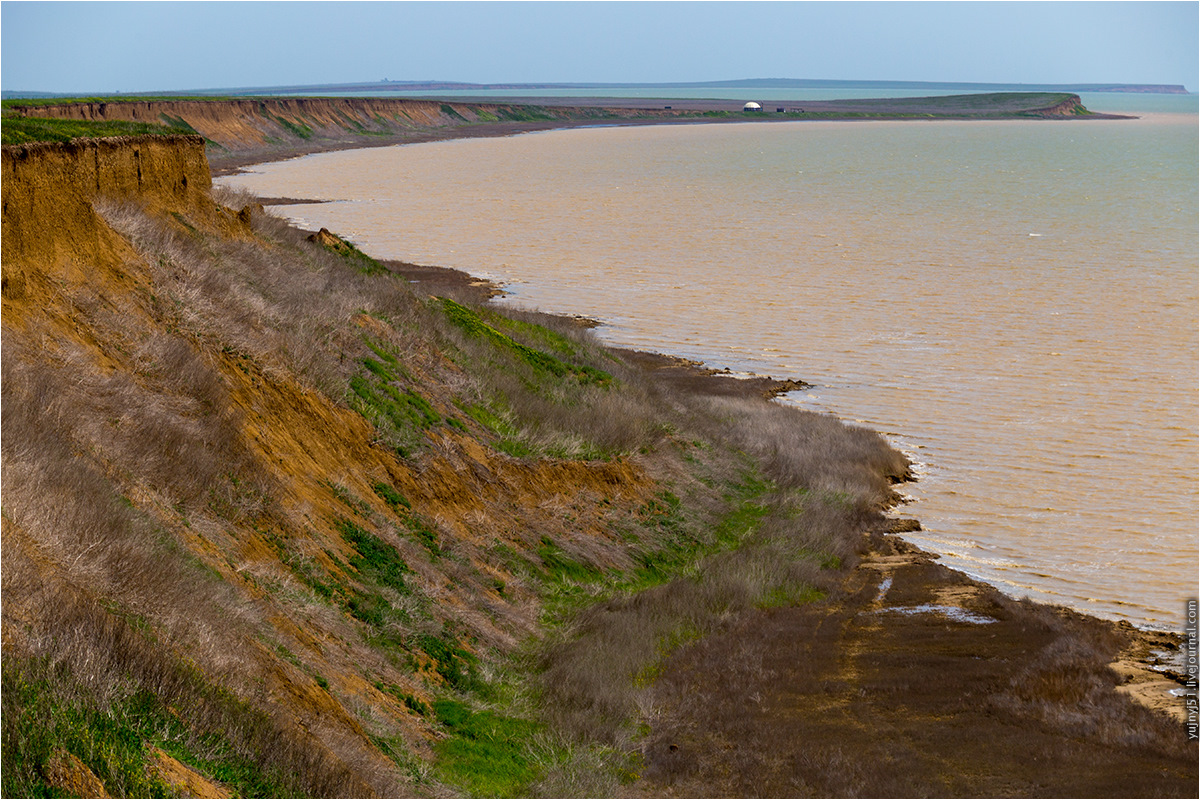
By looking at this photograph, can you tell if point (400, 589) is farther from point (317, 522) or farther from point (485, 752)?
point (485, 752)

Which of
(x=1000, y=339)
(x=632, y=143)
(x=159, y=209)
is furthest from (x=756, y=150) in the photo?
(x=159, y=209)

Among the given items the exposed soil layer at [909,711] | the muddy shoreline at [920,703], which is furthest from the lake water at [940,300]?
the exposed soil layer at [909,711]

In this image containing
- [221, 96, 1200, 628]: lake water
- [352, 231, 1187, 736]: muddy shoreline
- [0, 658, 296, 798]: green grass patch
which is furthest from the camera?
[221, 96, 1200, 628]: lake water

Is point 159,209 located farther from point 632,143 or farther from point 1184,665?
point 632,143

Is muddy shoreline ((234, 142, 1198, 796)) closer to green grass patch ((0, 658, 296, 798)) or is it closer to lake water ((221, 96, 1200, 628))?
lake water ((221, 96, 1200, 628))

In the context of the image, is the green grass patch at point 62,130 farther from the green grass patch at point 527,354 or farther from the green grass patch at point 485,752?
the green grass patch at point 485,752

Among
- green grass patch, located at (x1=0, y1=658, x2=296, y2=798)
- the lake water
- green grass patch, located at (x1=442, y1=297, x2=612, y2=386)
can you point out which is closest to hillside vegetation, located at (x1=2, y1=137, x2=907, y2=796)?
green grass patch, located at (x1=0, y1=658, x2=296, y2=798)
